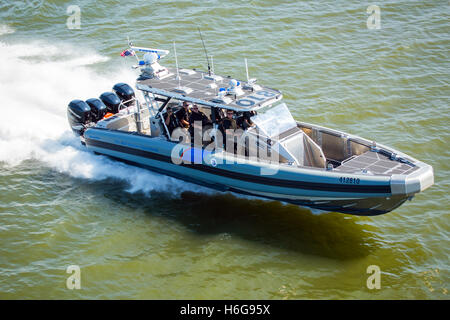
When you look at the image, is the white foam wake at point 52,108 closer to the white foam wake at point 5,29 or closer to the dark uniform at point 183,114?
the white foam wake at point 5,29

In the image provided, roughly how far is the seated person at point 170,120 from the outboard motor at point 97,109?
250 cm

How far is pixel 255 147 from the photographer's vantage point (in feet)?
37.5

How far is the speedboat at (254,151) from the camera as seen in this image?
10.3 metres

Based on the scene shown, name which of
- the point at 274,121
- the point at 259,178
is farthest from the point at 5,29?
the point at 259,178

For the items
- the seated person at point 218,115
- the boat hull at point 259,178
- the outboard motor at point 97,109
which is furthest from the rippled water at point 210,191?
the seated person at point 218,115

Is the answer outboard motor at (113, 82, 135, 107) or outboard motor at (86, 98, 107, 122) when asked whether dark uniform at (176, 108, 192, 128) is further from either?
outboard motor at (86, 98, 107, 122)

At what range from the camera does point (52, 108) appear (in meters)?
16.4

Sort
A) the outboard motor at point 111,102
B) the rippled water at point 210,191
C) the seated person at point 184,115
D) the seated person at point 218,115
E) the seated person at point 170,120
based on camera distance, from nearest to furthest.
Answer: the rippled water at point 210,191, the seated person at point 218,115, the seated person at point 170,120, the seated person at point 184,115, the outboard motor at point 111,102

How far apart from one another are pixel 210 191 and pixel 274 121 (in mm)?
2360

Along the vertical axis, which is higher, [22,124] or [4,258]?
[22,124]

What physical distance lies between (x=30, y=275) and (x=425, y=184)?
25.8 feet

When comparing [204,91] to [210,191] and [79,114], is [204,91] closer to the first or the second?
[210,191]

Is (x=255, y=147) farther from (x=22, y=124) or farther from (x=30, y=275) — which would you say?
(x=22, y=124)
